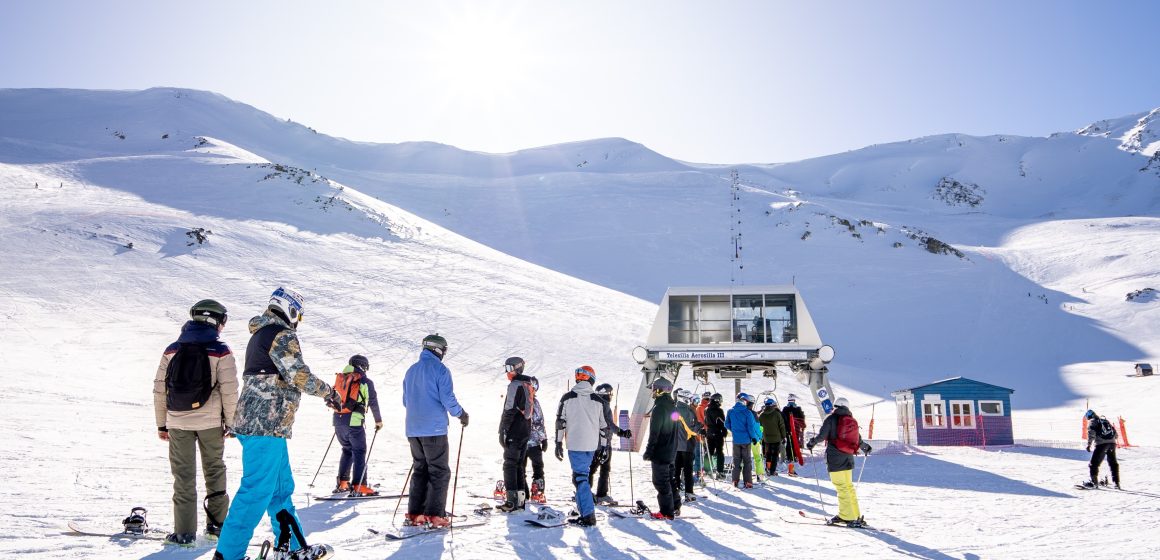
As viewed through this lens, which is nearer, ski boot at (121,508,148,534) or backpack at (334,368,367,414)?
ski boot at (121,508,148,534)

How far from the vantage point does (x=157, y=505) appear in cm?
797

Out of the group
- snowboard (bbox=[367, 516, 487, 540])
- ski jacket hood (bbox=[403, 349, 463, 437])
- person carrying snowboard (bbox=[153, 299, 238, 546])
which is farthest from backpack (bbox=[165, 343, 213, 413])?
snowboard (bbox=[367, 516, 487, 540])

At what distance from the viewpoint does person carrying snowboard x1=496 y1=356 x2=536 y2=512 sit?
8.52 metres

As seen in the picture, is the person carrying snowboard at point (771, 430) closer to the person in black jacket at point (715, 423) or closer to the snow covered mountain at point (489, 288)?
the person in black jacket at point (715, 423)

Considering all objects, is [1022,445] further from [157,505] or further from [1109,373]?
[157,505]

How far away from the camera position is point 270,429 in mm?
5285

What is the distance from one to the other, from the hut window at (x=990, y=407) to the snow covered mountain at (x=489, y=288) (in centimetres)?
338

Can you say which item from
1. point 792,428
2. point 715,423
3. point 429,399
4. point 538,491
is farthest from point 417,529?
point 792,428

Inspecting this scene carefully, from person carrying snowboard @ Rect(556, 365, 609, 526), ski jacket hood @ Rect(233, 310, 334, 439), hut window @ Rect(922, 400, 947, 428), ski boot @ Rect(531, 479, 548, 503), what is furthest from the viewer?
hut window @ Rect(922, 400, 947, 428)

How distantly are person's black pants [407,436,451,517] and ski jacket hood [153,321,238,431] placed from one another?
5.78 ft

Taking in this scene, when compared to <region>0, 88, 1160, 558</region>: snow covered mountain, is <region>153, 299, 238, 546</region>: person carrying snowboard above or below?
below

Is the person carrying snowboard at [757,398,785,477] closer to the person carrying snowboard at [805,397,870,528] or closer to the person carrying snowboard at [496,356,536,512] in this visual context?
the person carrying snowboard at [805,397,870,528]

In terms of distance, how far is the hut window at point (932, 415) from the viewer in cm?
2302

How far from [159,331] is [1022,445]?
25.9m
